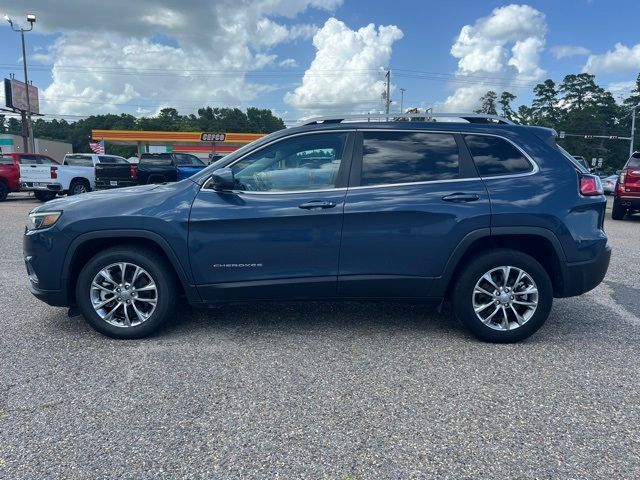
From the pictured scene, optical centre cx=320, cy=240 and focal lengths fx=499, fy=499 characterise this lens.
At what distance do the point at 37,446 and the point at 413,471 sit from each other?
2.00 metres

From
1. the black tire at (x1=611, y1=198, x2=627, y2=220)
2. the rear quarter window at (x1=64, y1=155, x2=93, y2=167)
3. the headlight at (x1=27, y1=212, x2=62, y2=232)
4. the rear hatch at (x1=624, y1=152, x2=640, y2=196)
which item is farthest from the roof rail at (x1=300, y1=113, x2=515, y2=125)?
the rear quarter window at (x1=64, y1=155, x2=93, y2=167)

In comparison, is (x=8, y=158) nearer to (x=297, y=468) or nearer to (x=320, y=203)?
(x=320, y=203)

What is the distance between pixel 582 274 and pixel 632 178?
428 inches

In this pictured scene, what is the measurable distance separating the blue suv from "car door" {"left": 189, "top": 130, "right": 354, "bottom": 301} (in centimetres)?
1

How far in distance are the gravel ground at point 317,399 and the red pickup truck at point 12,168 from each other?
14285 millimetres

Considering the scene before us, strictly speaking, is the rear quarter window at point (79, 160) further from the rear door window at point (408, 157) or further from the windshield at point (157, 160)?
the rear door window at point (408, 157)

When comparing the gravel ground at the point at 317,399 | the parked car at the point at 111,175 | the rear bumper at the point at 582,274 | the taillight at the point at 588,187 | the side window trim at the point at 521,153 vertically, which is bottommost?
the gravel ground at the point at 317,399

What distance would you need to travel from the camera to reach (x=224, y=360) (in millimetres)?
3787

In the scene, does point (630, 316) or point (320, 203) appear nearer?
point (320, 203)

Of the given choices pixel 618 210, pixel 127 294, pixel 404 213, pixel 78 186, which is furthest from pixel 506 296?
pixel 78 186

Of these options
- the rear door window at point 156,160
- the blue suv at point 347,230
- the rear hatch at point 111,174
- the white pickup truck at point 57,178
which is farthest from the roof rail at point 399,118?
the rear door window at point 156,160

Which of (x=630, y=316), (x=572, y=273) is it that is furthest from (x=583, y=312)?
(x=572, y=273)

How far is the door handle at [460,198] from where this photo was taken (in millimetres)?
3996

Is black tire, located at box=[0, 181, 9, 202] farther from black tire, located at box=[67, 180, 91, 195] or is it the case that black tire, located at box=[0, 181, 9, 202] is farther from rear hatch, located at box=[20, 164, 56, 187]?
black tire, located at box=[67, 180, 91, 195]
